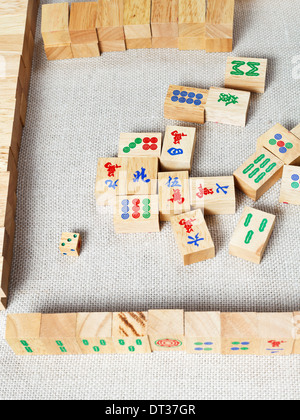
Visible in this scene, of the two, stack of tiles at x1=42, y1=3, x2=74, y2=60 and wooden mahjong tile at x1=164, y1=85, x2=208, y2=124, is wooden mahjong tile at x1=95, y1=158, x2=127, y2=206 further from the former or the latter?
stack of tiles at x1=42, y1=3, x2=74, y2=60

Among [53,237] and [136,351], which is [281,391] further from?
[53,237]

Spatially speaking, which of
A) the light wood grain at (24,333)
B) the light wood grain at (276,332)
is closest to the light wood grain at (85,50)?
the light wood grain at (24,333)

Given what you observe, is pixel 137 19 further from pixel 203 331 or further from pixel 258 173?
pixel 203 331

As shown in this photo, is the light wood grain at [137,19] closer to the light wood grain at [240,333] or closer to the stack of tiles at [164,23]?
the stack of tiles at [164,23]

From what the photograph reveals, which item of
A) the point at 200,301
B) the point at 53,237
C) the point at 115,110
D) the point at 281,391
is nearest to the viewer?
the point at 281,391

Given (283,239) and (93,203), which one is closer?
(283,239)

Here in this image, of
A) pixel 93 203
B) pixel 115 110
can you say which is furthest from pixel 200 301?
A: pixel 115 110
